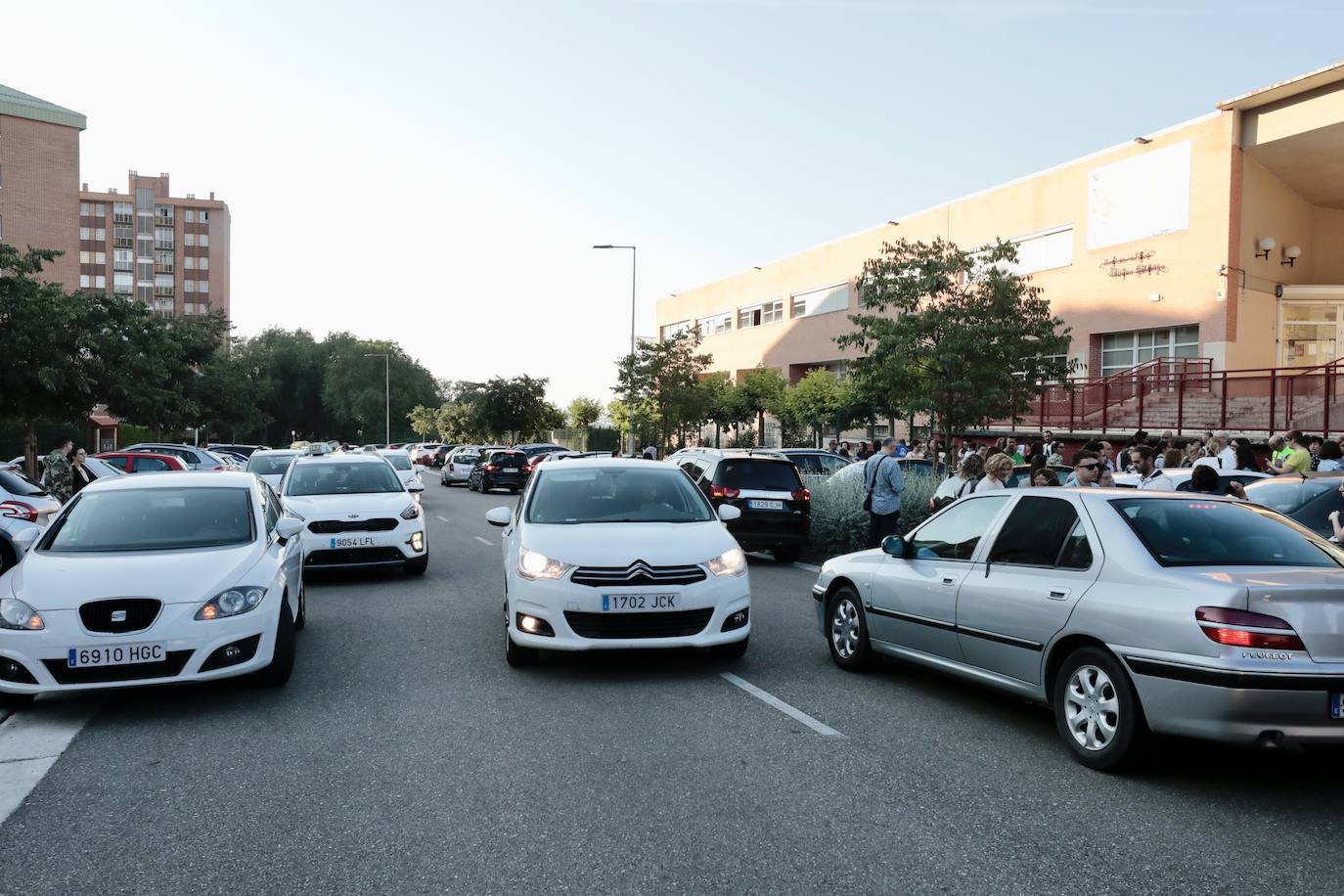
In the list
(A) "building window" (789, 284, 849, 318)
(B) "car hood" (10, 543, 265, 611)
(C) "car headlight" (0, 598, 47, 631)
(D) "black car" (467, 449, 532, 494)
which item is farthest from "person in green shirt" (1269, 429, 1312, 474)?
(A) "building window" (789, 284, 849, 318)

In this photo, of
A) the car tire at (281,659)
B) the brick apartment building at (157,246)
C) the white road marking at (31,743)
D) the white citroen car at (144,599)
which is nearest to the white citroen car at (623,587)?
the car tire at (281,659)

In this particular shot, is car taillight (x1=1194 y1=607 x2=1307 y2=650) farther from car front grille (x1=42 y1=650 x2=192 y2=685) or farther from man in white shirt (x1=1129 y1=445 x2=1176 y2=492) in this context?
man in white shirt (x1=1129 y1=445 x2=1176 y2=492)

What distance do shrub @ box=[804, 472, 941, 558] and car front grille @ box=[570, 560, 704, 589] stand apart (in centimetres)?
859

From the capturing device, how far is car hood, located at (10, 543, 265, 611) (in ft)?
20.3

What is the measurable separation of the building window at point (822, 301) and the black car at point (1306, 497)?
123ft

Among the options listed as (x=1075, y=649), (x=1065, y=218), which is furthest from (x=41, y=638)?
(x=1065, y=218)

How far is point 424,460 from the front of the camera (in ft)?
207

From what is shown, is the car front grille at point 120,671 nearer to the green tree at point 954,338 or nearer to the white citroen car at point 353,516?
the white citroen car at point 353,516

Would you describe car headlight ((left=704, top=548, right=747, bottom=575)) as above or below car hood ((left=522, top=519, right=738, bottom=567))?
below

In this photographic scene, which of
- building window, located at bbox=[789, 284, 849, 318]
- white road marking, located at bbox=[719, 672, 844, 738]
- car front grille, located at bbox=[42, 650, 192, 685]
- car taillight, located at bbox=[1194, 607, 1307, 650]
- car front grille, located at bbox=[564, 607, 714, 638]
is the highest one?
building window, located at bbox=[789, 284, 849, 318]

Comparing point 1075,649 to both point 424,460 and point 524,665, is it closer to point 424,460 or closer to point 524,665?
point 524,665

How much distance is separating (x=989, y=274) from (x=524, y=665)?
50.4ft

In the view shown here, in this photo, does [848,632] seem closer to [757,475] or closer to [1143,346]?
[757,475]

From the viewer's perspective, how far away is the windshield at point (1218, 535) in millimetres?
5227
